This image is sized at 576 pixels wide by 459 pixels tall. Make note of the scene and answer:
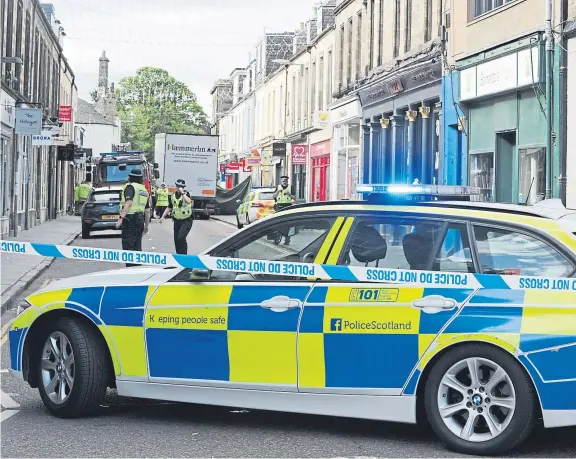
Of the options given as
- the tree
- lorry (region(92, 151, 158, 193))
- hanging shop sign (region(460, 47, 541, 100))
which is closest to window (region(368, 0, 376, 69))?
hanging shop sign (region(460, 47, 541, 100))

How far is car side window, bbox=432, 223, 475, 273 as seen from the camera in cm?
598

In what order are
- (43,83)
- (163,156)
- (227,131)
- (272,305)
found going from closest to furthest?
(272,305) → (43,83) → (163,156) → (227,131)

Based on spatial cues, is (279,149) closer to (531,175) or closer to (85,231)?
(85,231)

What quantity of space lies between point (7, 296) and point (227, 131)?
258 feet

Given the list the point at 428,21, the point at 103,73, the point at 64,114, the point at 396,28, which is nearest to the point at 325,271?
the point at 428,21

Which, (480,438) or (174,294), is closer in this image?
(480,438)

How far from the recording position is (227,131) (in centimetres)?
9225

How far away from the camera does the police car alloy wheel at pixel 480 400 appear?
5590mm

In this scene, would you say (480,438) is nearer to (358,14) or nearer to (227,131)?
(358,14)

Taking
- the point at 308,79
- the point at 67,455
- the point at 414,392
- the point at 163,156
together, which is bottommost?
the point at 67,455

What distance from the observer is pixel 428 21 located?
29328 millimetres

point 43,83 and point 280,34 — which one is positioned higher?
point 280,34

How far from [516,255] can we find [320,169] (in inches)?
1672

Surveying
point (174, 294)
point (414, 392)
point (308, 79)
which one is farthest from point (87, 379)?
point (308, 79)
